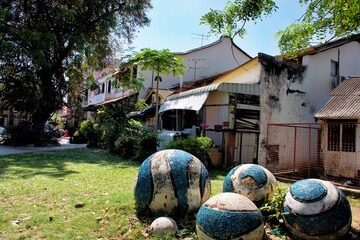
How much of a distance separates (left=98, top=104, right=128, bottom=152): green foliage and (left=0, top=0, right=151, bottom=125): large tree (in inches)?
189

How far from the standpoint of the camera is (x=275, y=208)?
410 cm

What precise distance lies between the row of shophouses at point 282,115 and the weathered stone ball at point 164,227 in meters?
6.83

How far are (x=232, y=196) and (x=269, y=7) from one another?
4839 mm

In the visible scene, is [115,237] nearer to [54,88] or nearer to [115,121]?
[115,121]

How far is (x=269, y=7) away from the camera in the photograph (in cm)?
601

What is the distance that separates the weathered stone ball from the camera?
3.54 m

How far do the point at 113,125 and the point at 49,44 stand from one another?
6798 mm

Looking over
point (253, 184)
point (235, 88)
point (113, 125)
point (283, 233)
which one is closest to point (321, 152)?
point (235, 88)

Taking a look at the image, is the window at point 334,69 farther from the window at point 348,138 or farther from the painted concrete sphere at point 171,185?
the painted concrete sphere at point 171,185

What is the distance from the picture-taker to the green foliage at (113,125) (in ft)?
47.1

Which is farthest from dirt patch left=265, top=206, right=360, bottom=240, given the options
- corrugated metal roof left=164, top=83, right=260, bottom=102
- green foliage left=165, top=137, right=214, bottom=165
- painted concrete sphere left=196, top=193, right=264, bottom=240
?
corrugated metal roof left=164, top=83, right=260, bottom=102

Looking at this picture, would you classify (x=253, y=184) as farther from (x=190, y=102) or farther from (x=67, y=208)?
(x=190, y=102)

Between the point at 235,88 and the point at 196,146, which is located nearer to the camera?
the point at 196,146

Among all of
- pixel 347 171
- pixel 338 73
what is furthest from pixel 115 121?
pixel 338 73
